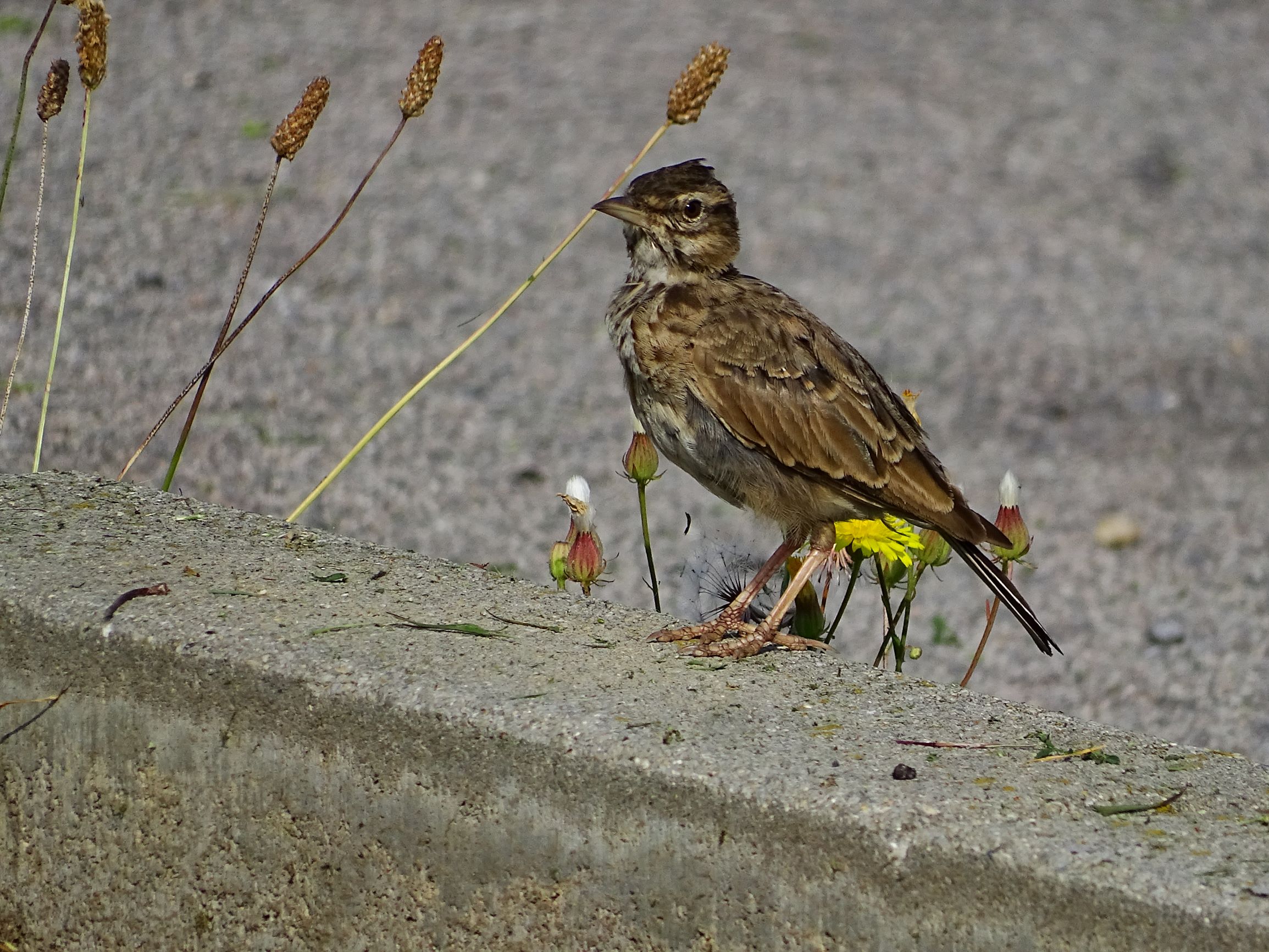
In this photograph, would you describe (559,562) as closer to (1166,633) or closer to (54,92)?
(54,92)

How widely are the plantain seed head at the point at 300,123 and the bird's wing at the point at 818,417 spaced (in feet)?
3.40

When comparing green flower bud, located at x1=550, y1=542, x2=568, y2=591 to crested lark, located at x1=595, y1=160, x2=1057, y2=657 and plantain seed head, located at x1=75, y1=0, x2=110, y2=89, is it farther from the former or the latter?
plantain seed head, located at x1=75, y1=0, x2=110, y2=89

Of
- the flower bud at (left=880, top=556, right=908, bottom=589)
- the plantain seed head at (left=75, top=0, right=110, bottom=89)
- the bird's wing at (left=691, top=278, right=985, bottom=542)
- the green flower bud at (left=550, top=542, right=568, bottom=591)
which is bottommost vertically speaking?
the green flower bud at (left=550, top=542, right=568, bottom=591)

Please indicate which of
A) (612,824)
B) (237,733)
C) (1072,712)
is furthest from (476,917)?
(1072,712)

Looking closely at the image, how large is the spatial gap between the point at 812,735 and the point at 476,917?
2.06ft

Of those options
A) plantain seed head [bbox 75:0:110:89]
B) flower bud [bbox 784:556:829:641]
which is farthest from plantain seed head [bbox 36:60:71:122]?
flower bud [bbox 784:556:829:641]

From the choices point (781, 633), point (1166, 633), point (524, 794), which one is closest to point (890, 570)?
point (781, 633)

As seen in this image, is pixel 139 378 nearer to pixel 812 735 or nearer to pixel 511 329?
pixel 511 329

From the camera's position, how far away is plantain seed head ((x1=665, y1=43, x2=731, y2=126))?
390 cm

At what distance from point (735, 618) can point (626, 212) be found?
115cm

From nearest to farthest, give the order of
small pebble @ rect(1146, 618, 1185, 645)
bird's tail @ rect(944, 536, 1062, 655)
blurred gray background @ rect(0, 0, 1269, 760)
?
bird's tail @ rect(944, 536, 1062, 655) → small pebble @ rect(1146, 618, 1185, 645) → blurred gray background @ rect(0, 0, 1269, 760)

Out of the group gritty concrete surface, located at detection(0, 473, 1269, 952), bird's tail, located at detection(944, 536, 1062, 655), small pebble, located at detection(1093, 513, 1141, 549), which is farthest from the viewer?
small pebble, located at detection(1093, 513, 1141, 549)

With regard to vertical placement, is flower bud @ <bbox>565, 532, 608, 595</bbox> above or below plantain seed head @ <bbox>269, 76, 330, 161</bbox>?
below

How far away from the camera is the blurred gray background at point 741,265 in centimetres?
630
